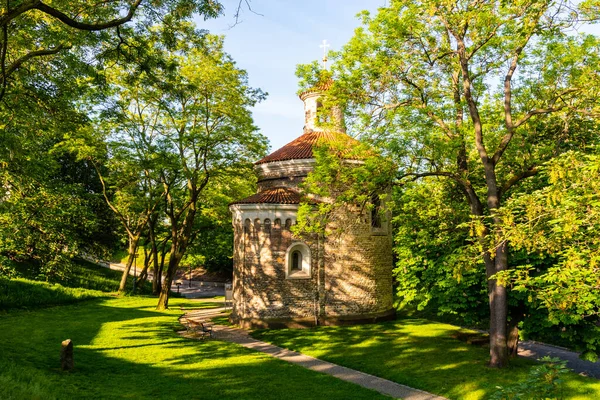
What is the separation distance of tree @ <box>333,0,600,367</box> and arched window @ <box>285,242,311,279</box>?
24.8 feet

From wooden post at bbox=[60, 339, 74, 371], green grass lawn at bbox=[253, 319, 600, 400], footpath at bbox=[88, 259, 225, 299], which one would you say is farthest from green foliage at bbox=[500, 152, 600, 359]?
footpath at bbox=[88, 259, 225, 299]

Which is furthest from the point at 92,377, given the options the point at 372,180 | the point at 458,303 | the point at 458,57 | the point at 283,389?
the point at 458,57

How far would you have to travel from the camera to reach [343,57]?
14562mm

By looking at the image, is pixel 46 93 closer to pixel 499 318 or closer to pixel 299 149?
pixel 299 149

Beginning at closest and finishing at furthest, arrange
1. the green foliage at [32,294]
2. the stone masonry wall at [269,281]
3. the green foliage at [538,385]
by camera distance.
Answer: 1. the green foliage at [538,385]
2. the stone masonry wall at [269,281]
3. the green foliage at [32,294]

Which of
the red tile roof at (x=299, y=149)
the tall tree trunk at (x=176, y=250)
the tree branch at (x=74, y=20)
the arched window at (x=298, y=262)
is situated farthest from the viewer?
the tall tree trunk at (x=176, y=250)

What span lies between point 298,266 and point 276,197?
377cm

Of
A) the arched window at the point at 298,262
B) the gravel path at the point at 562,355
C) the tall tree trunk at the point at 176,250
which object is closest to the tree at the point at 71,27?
the arched window at the point at 298,262

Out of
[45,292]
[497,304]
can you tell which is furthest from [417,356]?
[45,292]

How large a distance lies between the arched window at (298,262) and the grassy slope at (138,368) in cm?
506

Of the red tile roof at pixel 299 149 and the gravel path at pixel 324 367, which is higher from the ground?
the red tile roof at pixel 299 149

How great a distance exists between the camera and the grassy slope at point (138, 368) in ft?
32.0

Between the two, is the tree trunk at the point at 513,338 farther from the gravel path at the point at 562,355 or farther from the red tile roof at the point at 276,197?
the red tile roof at the point at 276,197

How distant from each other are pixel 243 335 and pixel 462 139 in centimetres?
1251
